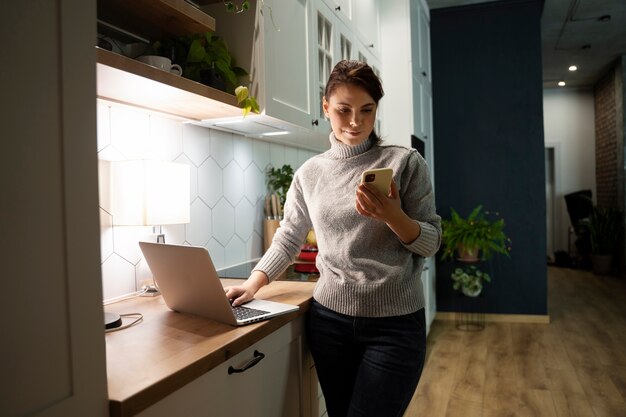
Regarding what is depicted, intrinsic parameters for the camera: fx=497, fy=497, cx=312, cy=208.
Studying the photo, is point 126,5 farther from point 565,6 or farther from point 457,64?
point 565,6

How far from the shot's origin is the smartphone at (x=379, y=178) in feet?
3.65

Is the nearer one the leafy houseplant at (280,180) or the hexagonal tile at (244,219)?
the hexagonal tile at (244,219)

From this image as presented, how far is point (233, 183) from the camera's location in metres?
2.14

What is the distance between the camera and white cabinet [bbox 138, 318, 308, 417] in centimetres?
91

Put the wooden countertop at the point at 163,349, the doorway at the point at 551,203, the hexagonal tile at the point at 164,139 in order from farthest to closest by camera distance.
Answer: the doorway at the point at 551,203
the hexagonal tile at the point at 164,139
the wooden countertop at the point at 163,349

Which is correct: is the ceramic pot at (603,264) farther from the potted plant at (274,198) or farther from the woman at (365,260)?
the woman at (365,260)

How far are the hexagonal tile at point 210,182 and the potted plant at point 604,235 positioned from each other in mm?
6381

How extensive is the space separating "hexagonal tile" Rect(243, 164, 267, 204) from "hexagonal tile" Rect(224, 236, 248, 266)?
219 mm

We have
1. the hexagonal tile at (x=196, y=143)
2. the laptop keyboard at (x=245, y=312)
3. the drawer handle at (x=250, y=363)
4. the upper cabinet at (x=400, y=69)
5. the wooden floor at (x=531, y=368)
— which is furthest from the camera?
the upper cabinet at (x=400, y=69)

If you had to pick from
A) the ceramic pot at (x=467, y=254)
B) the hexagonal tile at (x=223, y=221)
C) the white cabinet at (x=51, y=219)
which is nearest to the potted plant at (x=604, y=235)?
the ceramic pot at (x=467, y=254)

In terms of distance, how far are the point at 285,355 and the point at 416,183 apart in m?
0.57

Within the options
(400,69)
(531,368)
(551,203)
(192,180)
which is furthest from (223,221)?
(551,203)

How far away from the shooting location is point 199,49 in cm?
149

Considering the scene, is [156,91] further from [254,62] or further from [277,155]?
[277,155]
